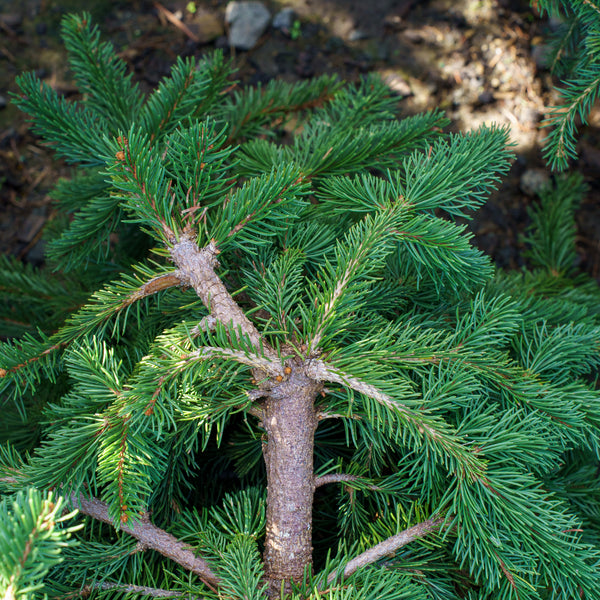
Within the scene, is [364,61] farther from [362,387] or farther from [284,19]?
[362,387]

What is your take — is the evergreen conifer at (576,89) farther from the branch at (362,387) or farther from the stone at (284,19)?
the stone at (284,19)

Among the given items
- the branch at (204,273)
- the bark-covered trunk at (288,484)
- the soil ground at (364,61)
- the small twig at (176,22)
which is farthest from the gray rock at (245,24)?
the bark-covered trunk at (288,484)

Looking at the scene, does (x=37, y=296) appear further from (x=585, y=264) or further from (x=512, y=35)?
(x=512, y=35)

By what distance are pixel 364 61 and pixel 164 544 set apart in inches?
79.4

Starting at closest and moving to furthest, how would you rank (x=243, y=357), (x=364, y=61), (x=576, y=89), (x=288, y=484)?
(x=243, y=357) < (x=288, y=484) < (x=576, y=89) < (x=364, y=61)

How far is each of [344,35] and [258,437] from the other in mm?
1892

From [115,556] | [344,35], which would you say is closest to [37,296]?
[115,556]

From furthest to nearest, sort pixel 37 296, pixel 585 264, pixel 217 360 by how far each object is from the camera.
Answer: pixel 585 264 → pixel 37 296 → pixel 217 360

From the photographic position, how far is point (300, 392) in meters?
0.80

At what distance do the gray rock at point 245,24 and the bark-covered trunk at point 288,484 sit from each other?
1.90 metres

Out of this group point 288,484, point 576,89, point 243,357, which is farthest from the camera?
point 576,89

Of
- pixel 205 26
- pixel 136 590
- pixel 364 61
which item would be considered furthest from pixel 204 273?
pixel 205 26

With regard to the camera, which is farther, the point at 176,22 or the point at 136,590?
the point at 176,22

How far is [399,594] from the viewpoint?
0.76 metres
